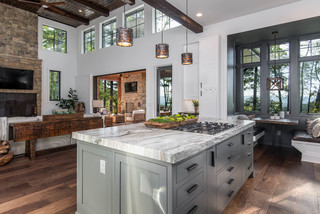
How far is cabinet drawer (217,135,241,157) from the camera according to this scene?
1846 millimetres

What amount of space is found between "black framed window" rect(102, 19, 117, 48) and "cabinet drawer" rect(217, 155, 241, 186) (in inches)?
263

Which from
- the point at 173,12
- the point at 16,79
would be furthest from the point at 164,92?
the point at 16,79

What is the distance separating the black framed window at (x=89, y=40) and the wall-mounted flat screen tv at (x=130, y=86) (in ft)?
9.88

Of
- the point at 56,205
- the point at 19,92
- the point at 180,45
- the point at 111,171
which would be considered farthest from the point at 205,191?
the point at 19,92

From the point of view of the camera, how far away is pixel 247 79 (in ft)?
18.7

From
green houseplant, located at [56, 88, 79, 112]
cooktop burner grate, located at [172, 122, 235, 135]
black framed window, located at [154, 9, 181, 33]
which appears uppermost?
black framed window, located at [154, 9, 181, 33]

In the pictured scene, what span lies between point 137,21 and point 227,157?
20.1 feet

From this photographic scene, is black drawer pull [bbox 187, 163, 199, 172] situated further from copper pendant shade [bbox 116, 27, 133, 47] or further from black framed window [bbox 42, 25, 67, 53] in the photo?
black framed window [bbox 42, 25, 67, 53]

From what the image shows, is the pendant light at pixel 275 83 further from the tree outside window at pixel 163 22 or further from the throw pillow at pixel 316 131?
the tree outside window at pixel 163 22

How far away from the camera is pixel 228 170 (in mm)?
2059

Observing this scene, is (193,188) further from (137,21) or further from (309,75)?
(137,21)

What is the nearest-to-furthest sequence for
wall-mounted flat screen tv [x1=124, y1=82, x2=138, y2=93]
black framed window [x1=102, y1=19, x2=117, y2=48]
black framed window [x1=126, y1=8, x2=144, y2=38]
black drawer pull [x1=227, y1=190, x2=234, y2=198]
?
black drawer pull [x1=227, y1=190, x2=234, y2=198]
black framed window [x1=126, y1=8, x2=144, y2=38]
black framed window [x1=102, y1=19, x2=117, y2=48]
wall-mounted flat screen tv [x1=124, y1=82, x2=138, y2=93]

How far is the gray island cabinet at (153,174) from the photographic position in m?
1.25

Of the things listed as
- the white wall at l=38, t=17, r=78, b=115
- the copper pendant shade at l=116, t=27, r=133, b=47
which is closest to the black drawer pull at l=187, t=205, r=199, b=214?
the copper pendant shade at l=116, t=27, r=133, b=47
